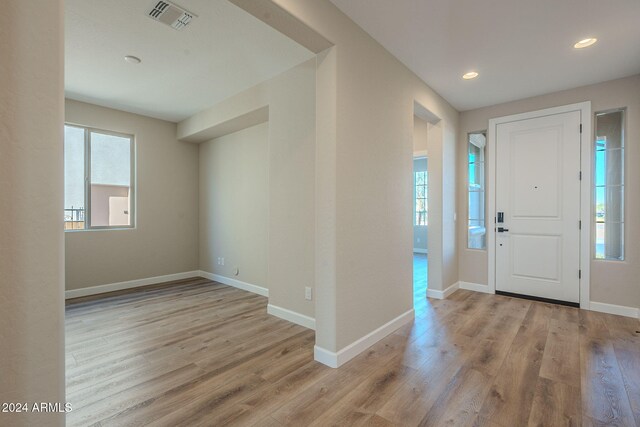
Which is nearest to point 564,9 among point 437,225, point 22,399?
point 437,225

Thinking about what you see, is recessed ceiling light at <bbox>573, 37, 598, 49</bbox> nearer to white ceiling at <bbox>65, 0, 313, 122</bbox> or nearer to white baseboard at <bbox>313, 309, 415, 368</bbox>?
white ceiling at <bbox>65, 0, 313, 122</bbox>

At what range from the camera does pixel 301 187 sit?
124 inches

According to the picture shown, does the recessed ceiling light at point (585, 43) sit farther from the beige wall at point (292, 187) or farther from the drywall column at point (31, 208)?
the drywall column at point (31, 208)

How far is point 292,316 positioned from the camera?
327cm

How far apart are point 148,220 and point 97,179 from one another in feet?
3.12

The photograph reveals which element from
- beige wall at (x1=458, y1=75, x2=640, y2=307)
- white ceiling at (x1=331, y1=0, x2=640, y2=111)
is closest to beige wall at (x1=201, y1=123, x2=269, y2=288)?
white ceiling at (x1=331, y1=0, x2=640, y2=111)

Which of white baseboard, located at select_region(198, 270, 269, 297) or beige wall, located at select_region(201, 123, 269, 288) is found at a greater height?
beige wall, located at select_region(201, 123, 269, 288)

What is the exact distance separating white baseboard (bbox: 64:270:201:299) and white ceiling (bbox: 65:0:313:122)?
2768 mm

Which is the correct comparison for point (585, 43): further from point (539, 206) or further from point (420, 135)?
point (420, 135)

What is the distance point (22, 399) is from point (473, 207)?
494 cm

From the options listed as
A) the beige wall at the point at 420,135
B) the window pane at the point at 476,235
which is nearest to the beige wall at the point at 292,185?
the window pane at the point at 476,235

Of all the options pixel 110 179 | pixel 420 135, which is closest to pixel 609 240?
pixel 420 135

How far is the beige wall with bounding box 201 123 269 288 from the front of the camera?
440 centimetres

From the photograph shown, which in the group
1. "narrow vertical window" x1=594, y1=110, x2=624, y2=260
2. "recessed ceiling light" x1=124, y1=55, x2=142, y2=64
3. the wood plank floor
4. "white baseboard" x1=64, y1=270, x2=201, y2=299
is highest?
"recessed ceiling light" x1=124, y1=55, x2=142, y2=64
